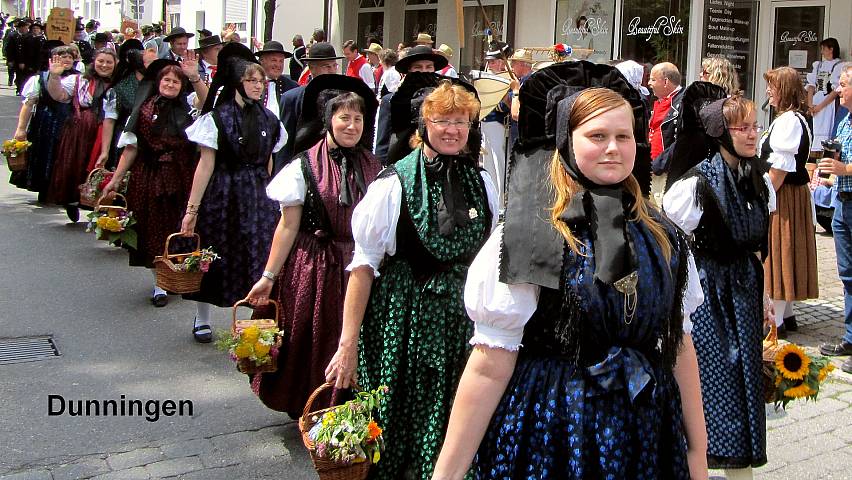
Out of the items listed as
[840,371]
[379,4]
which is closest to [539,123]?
[840,371]

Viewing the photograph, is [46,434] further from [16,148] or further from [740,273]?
[16,148]

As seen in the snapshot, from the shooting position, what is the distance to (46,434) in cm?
492

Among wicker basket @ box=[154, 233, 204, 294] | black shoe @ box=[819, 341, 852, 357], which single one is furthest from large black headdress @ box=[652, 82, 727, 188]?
wicker basket @ box=[154, 233, 204, 294]

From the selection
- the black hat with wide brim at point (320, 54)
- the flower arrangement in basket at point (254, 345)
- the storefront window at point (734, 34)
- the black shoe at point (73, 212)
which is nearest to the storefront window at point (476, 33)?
the storefront window at point (734, 34)

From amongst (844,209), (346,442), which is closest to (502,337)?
(346,442)

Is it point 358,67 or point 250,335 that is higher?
point 358,67

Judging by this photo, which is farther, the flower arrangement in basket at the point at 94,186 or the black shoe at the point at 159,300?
the flower arrangement in basket at the point at 94,186

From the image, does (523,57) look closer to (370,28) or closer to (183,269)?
(183,269)

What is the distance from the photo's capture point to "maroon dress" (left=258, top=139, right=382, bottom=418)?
4.55m

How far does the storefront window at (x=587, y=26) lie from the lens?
15594 millimetres

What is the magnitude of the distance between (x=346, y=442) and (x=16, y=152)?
8.53 meters

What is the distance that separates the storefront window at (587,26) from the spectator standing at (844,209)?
29.2 ft

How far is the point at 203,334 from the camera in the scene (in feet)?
21.9

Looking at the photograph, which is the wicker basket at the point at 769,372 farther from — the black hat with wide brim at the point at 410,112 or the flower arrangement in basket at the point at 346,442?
the flower arrangement in basket at the point at 346,442
